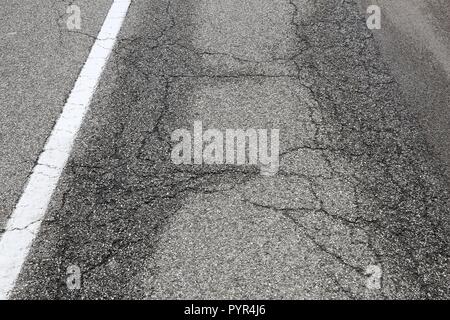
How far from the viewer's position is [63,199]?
331 cm

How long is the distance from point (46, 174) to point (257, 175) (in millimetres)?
1601

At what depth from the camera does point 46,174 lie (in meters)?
3.50

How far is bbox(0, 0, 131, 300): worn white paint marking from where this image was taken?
297cm

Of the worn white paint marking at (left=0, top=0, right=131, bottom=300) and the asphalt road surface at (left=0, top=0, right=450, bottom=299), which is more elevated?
the asphalt road surface at (left=0, top=0, right=450, bottom=299)

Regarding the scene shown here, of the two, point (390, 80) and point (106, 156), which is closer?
point (106, 156)

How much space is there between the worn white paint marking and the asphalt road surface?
0.07 metres

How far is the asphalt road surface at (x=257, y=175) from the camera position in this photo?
2.87m

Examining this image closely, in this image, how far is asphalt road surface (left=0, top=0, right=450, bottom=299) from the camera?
287 centimetres

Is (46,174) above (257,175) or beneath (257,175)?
beneath

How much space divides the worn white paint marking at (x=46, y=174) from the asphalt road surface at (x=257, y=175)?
74mm

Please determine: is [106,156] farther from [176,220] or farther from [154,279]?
[154,279]
